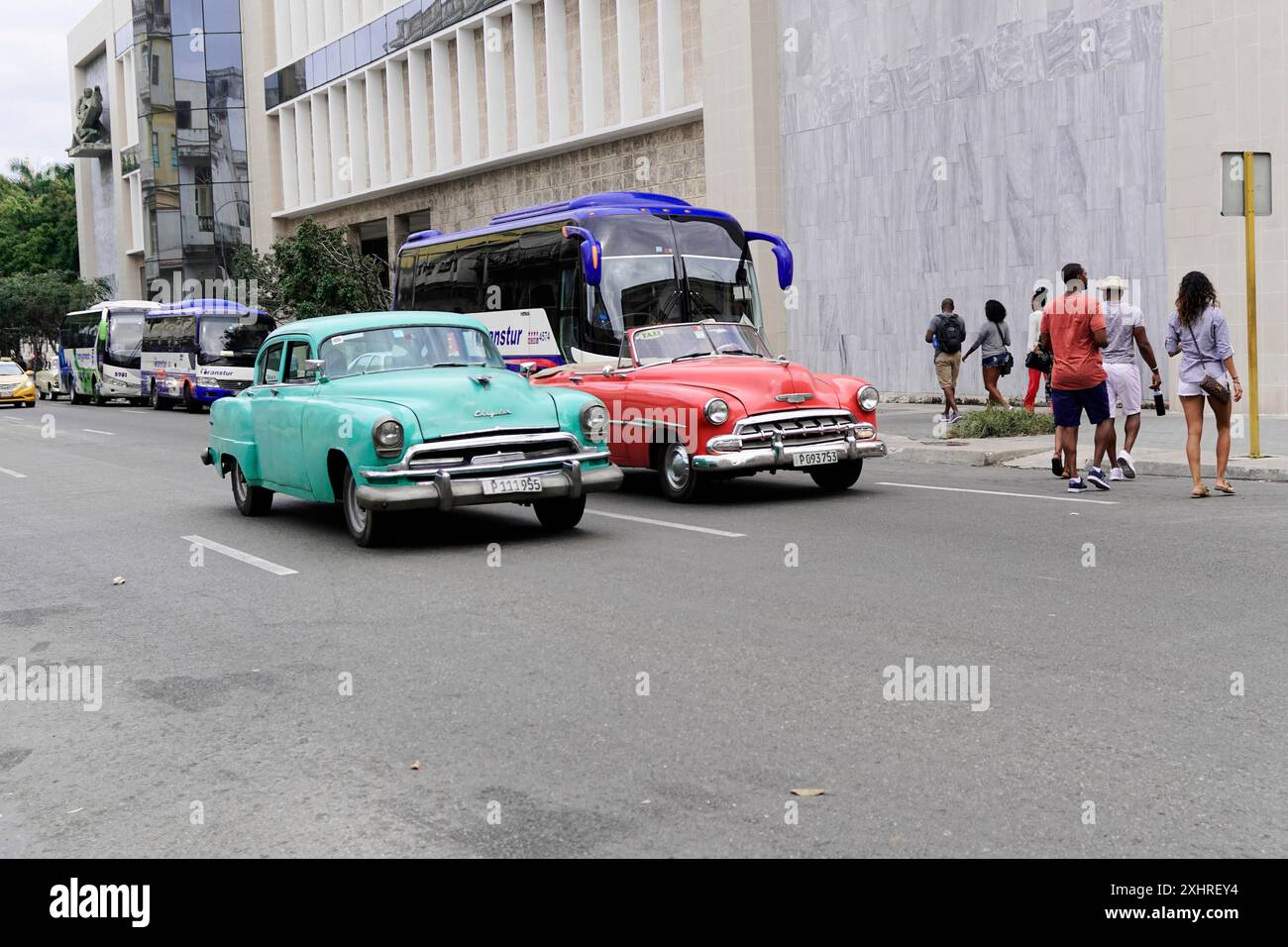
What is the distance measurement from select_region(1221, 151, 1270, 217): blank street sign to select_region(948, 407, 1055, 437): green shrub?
185 inches

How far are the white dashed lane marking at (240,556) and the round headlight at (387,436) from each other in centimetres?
105

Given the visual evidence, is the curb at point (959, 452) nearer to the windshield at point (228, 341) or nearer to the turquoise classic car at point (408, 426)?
the turquoise classic car at point (408, 426)

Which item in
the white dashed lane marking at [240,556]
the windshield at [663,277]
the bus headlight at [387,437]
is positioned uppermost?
the windshield at [663,277]

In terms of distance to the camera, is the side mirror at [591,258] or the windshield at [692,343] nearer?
the windshield at [692,343]

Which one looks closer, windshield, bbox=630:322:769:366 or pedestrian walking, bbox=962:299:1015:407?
windshield, bbox=630:322:769:366

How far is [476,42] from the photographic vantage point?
3922cm

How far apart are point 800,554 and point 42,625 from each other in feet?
15.2

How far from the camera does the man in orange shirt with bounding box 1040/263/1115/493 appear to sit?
12117 millimetres

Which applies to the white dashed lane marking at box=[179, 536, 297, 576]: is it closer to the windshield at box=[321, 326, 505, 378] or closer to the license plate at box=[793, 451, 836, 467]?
the windshield at box=[321, 326, 505, 378]

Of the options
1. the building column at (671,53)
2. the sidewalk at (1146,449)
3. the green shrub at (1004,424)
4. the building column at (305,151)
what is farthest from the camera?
the building column at (305,151)

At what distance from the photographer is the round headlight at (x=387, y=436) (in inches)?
378

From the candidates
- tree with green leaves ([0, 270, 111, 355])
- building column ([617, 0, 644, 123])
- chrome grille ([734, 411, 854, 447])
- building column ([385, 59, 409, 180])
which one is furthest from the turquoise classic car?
tree with green leaves ([0, 270, 111, 355])

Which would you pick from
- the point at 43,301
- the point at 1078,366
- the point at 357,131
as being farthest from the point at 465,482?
the point at 43,301

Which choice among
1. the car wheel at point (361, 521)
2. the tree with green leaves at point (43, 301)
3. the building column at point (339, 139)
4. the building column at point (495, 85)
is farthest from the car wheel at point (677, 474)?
the tree with green leaves at point (43, 301)
